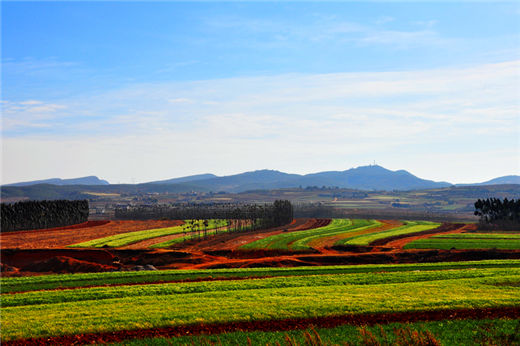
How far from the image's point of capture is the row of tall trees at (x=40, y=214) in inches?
4144

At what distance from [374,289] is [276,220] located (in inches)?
3442

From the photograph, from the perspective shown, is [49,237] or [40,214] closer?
[49,237]

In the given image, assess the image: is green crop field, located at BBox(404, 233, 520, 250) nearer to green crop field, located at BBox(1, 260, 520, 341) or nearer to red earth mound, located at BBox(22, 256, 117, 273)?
green crop field, located at BBox(1, 260, 520, 341)

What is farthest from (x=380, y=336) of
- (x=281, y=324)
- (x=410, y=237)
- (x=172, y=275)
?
(x=410, y=237)

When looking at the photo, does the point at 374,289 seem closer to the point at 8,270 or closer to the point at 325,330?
the point at 325,330

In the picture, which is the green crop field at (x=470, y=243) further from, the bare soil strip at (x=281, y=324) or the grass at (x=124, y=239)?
the grass at (x=124, y=239)

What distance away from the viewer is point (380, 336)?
67.1ft

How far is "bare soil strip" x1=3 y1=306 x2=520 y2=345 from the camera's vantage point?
21.5m

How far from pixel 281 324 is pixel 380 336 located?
5.03m

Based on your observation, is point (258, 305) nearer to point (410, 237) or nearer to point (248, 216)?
point (410, 237)

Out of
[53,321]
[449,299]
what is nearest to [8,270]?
[53,321]

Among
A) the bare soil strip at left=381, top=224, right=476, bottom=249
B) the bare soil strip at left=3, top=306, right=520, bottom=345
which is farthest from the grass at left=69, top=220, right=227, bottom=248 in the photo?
the bare soil strip at left=3, top=306, right=520, bottom=345

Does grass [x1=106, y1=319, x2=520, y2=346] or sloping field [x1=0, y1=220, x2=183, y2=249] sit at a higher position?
grass [x1=106, y1=319, x2=520, y2=346]

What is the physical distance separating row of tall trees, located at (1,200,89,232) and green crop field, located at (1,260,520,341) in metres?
84.5
